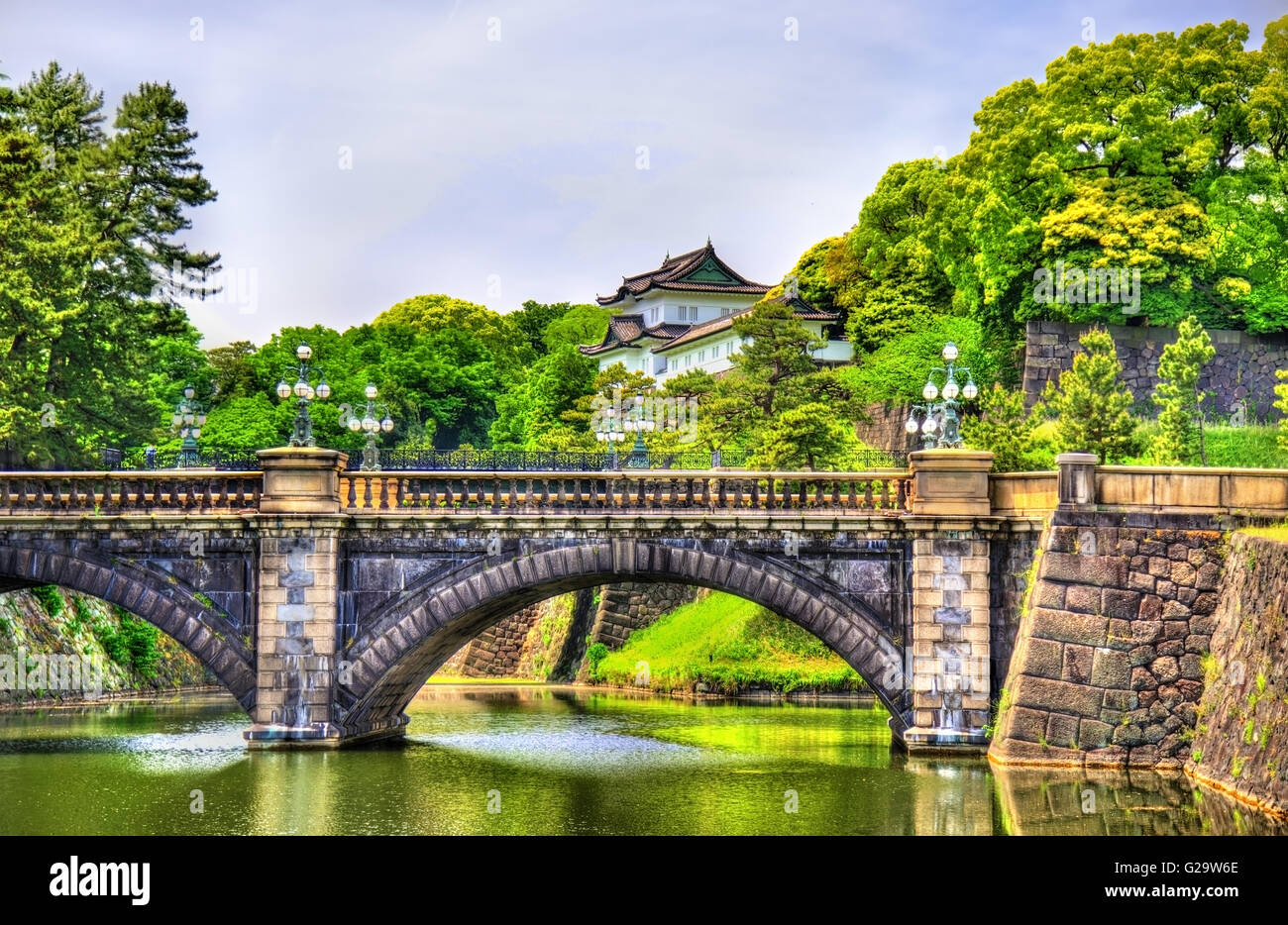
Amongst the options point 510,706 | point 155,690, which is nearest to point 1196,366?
point 510,706

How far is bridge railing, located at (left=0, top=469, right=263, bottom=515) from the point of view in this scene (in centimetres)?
3033

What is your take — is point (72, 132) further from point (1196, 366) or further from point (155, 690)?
point (1196, 366)

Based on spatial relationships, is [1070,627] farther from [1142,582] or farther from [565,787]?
[565,787]

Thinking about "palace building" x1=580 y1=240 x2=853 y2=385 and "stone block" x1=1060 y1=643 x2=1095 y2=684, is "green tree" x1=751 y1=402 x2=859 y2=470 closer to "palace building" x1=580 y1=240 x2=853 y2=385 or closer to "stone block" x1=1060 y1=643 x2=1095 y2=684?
"stone block" x1=1060 y1=643 x2=1095 y2=684

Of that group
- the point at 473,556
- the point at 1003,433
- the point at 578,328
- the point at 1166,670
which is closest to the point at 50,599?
the point at 473,556

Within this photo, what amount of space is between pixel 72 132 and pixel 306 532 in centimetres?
2553

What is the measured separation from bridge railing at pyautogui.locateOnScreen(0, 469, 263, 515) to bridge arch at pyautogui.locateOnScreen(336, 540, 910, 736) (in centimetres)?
370

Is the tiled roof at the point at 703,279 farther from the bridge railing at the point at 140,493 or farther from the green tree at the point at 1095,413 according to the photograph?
the bridge railing at the point at 140,493

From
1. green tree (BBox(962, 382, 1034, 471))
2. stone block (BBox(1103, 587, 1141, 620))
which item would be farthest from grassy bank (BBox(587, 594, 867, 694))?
stone block (BBox(1103, 587, 1141, 620))

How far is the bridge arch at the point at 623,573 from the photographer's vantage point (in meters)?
29.6

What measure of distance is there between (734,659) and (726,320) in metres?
32.7

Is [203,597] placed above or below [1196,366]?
below

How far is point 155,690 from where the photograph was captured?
48906 millimetres
